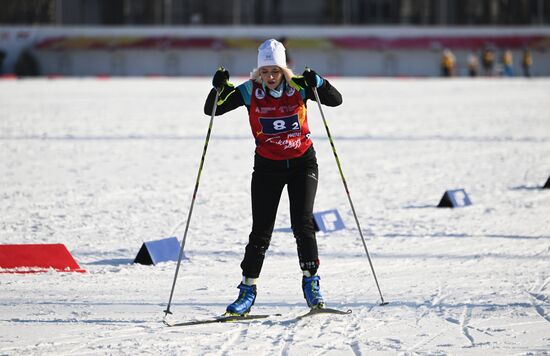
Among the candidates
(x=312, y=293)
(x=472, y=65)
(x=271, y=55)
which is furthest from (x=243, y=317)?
(x=472, y=65)

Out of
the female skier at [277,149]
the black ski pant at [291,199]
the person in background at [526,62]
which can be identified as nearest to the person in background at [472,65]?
the person in background at [526,62]

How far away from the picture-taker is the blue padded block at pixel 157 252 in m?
7.62

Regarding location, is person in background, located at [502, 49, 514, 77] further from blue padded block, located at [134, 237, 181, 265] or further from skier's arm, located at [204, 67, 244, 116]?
skier's arm, located at [204, 67, 244, 116]

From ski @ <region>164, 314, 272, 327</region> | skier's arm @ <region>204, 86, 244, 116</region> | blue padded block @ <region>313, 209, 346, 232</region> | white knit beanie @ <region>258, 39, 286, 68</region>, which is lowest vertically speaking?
blue padded block @ <region>313, 209, 346, 232</region>

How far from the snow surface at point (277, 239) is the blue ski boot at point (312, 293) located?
0.13 metres

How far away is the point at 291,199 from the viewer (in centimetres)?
598

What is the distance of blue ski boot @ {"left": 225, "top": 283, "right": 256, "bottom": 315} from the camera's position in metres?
5.90

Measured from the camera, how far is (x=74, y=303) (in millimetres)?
6297

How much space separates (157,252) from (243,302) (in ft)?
6.22

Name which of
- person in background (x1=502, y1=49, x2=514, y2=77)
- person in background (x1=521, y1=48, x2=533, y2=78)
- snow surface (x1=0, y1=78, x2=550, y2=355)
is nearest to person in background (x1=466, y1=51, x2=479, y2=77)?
person in background (x1=502, y1=49, x2=514, y2=77)

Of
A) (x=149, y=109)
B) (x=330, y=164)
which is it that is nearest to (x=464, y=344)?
(x=330, y=164)

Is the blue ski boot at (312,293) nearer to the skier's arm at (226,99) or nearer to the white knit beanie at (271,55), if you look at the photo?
the skier's arm at (226,99)

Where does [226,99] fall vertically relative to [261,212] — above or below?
above

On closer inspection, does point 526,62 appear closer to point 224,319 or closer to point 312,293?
point 312,293
